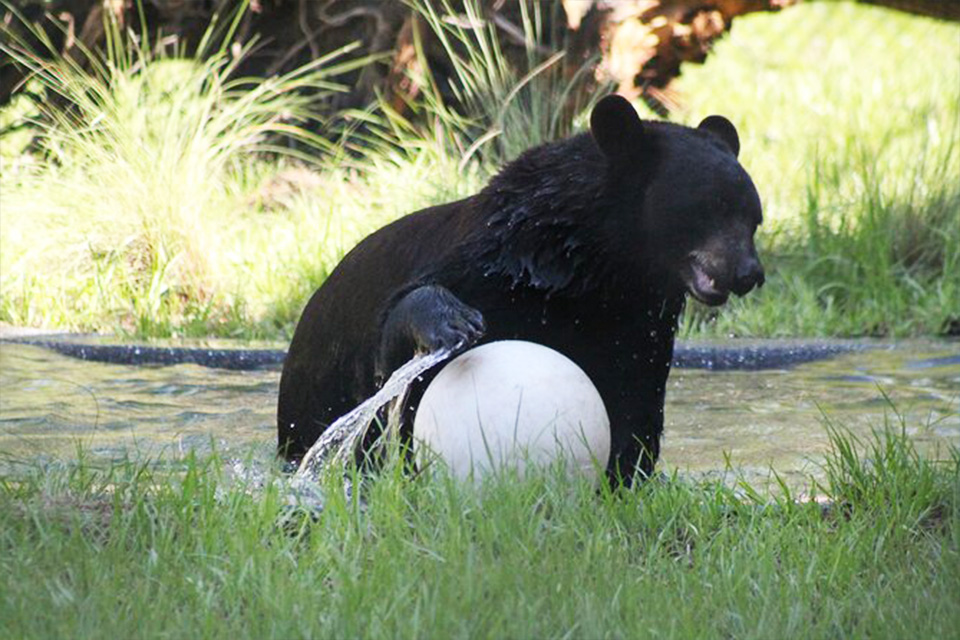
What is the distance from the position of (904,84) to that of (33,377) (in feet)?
30.6

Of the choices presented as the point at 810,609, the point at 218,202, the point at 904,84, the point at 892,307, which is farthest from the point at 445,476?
the point at 904,84

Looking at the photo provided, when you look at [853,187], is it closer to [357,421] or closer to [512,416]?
[357,421]

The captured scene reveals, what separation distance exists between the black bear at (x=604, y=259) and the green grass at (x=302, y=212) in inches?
141

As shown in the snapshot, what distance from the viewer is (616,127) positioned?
15.8 feet

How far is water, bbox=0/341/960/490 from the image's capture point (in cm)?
598

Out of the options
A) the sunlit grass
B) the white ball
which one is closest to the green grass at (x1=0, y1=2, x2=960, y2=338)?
the sunlit grass

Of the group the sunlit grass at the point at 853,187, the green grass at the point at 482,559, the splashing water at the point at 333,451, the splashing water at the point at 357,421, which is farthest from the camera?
the sunlit grass at the point at 853,187

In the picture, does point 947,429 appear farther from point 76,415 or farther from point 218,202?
point 218,202

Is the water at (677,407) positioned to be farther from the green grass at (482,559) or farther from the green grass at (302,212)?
the green grass at (482,559)

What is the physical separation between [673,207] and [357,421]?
1161mm

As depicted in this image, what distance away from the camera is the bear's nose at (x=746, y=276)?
184 inches

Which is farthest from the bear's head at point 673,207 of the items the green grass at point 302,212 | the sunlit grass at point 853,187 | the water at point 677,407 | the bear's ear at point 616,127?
the sunlit grass at point 853,187

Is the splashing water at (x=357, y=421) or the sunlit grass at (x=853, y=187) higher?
the sunlit grass at (x=853, y=187)

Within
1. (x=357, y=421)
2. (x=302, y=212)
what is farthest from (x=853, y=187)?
(x=357, y=421)
